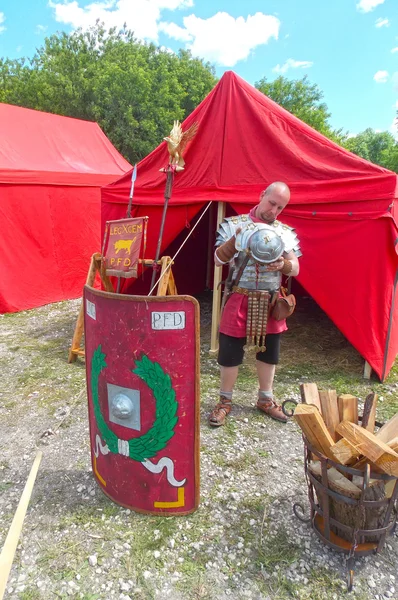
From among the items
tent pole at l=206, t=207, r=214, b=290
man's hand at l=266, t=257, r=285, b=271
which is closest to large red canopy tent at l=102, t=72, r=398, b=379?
man's hand at l=266, t=257, r=285, b=271

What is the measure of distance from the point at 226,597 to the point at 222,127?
147 inches

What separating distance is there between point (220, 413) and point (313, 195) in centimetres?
208

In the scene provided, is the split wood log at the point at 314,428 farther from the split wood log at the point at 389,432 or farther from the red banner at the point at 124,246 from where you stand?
the red banner at the point at 124,246

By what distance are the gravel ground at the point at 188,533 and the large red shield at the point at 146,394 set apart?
0.18 meters

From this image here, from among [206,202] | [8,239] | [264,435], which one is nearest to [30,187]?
[8,239]

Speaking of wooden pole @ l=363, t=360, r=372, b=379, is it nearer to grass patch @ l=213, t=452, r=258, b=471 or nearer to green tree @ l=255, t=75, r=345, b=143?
grass patch @ l=213, t=452, r=258, b=471

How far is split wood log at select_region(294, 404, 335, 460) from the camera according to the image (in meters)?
1.62

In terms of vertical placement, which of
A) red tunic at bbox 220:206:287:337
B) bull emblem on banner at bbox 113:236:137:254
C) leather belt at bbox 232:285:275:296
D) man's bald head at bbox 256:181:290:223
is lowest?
red tunic at bbox 220:206:287:337

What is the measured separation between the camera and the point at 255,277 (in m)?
2.56

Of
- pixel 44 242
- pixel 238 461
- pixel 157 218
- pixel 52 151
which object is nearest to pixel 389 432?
pixel 238 461

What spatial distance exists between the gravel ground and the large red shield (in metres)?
0.18

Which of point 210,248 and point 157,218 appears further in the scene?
point 210,248

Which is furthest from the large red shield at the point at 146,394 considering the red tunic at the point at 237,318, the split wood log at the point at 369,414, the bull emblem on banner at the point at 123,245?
the bull emblem on banner at the point at 123,245

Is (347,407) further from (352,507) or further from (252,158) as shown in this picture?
(252,158)
